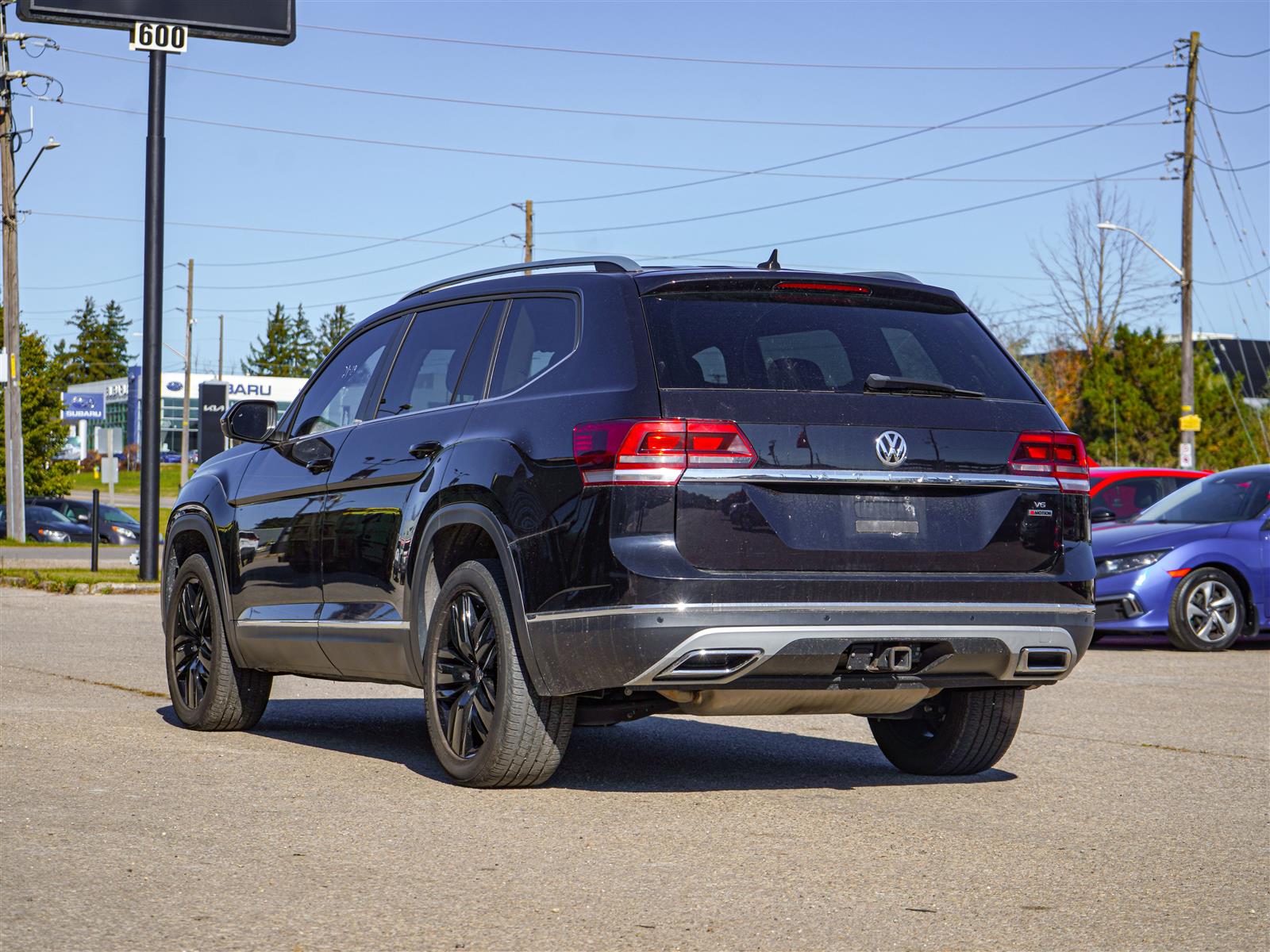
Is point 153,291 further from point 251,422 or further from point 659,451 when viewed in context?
point 659,451

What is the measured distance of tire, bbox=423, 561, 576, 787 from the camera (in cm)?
602

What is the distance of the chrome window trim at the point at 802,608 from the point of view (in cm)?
549

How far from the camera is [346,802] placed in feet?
19.7

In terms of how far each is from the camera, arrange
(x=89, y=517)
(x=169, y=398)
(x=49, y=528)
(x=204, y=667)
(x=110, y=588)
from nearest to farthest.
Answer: (x=204, y=667) < (x=110, y=588) < (x=49, y=528) < (x=89, y=517) < (x=169, y=398)

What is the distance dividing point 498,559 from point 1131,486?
41.2ft

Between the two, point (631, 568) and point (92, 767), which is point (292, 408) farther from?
point (631, 568)

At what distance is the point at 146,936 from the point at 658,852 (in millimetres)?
1676

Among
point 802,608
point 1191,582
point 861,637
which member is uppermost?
point 802,608

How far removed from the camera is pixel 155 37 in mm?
19328

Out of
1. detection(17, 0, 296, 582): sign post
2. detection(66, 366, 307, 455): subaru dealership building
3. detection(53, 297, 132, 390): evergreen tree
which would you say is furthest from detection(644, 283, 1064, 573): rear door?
detection(53, 297, 132, 390): evergreen tree

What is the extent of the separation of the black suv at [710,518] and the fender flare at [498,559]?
11mm

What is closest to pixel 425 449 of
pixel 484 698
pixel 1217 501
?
pixel 484 698

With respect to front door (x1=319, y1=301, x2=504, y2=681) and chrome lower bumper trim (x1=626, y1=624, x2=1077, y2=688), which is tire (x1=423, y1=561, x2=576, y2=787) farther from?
chrome lower bumper trim (x1=626, y1=624, x2=1077, y2=688)

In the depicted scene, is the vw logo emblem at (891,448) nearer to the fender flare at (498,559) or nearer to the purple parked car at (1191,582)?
the fender flare at (498,559)
